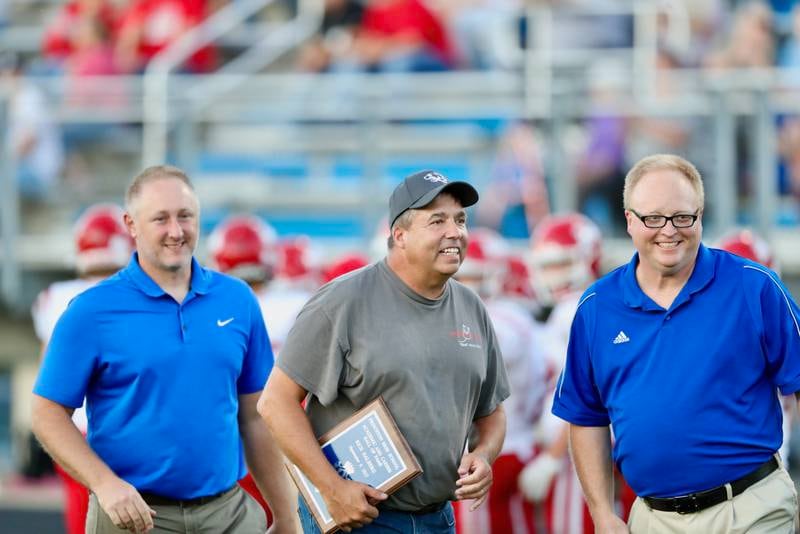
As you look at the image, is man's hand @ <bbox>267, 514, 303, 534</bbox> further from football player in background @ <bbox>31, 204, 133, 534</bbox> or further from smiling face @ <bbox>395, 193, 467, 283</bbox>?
football player in background @ <bbox>31, 204, 133, 534</bbox>

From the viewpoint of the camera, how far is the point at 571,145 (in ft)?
37.3

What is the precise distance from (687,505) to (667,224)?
37.1 inches

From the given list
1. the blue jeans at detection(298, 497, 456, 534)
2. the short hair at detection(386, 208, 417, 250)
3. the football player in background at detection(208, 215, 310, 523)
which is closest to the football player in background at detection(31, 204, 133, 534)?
the football player in background at detection(208, 215, 310, 523)

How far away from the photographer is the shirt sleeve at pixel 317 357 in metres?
5.20

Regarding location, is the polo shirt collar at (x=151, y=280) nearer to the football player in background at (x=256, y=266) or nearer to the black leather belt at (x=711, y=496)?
the black leather belt at (x=711, y=496)

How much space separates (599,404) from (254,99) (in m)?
8.36

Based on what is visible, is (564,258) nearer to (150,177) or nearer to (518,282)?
(518,282)

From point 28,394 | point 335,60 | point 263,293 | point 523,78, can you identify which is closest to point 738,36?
point 523,78

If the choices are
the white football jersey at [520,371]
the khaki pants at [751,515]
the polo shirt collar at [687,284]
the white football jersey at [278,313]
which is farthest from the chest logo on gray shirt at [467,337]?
the white football jersey at [278,313]

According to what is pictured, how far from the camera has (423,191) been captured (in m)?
5.26

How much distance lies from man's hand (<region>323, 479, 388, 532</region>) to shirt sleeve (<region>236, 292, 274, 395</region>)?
2.92ft

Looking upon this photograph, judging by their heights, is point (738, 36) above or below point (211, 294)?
→ above

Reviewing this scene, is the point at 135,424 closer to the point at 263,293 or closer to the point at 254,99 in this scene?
the point at 263,293

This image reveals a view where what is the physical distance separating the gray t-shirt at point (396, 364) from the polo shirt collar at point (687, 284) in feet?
1.82
